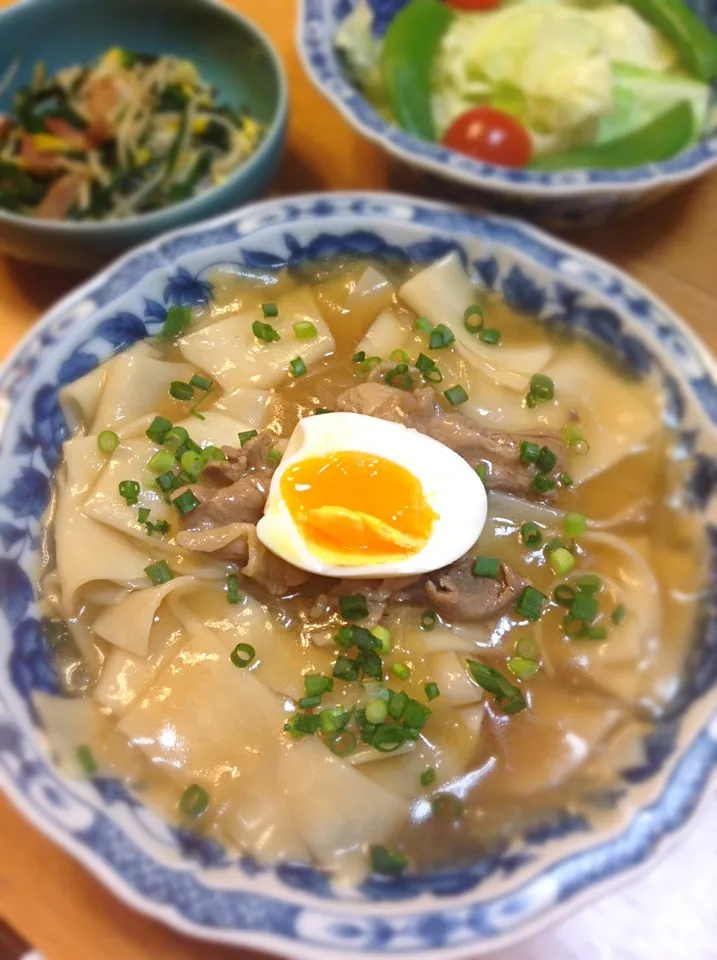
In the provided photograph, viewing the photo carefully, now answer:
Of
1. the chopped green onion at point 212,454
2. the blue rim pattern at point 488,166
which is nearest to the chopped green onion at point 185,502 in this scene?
the chopped green onion at point 212,454

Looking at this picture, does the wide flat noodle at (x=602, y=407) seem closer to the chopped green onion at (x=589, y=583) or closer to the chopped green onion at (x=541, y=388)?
the chopped green onion at (x=541, y=388)

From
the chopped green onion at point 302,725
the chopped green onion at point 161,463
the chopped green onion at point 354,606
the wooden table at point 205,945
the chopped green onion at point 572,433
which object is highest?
the chopped green onion at point 572,433

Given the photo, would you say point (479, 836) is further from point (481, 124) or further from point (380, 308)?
point (481, 124)

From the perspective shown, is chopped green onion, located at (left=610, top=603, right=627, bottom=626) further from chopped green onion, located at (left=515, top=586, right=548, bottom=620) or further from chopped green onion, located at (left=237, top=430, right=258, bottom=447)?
chopped green onion, located at (left=237, top=430, right=258, bottom=447)

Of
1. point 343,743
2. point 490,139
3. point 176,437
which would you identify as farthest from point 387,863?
point 490,139

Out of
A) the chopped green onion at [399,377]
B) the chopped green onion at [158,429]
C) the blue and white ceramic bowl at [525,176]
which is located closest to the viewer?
the chopped green onion at [158,429]

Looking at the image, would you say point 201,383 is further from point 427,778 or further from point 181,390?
point 427,778

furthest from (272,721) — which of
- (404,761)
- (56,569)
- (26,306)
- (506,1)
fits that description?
(506,1)
